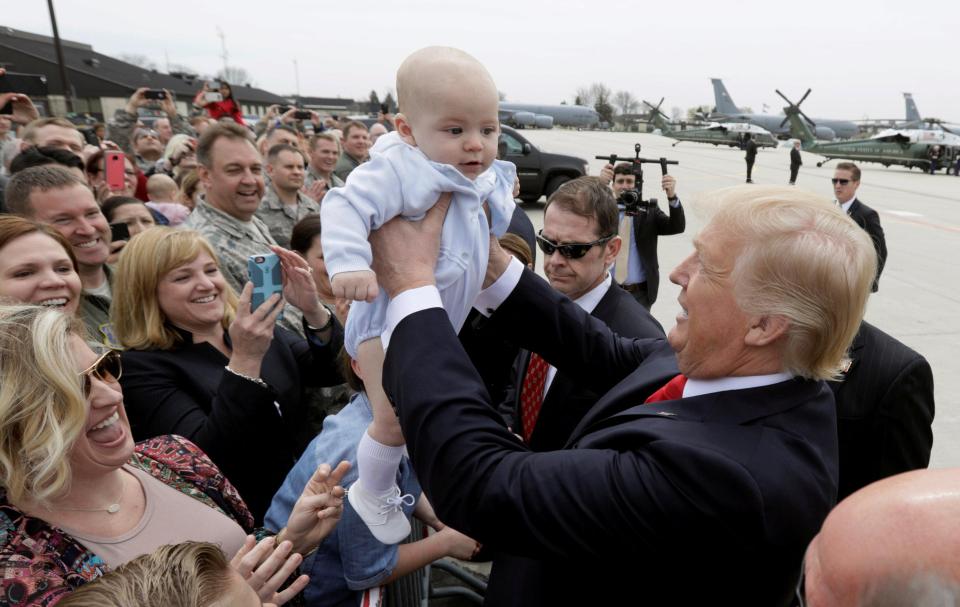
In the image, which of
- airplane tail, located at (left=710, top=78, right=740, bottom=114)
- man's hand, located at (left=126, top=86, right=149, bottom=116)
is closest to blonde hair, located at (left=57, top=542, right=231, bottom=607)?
man's hand, located at (left=126, top=86, right=149, bottom=116)

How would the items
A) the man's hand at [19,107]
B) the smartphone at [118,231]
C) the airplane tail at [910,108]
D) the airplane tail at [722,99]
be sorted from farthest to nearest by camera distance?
the airplane tail at [722,99] < the airplane tail at [910,108] < the man's hand at [19,107] < the smartphone at [118,231]

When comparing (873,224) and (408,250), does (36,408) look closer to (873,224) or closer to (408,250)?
(408,250)

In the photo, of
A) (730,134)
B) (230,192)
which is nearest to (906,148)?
(730,134)

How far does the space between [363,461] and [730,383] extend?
0.98 metres

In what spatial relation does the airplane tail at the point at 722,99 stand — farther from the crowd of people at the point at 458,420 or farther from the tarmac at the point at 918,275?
the crowd of people at the point at 458,420

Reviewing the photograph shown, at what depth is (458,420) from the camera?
1.07m

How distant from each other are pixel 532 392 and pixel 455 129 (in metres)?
1.39

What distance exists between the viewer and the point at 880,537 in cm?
66

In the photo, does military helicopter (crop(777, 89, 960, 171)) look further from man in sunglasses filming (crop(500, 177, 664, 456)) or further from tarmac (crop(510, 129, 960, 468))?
man in sunglasses filming (crop(500, 177, 664, 456))

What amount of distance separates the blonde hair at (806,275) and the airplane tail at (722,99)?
6534 centimetres

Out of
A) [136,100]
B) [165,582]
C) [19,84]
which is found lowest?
[165,582]

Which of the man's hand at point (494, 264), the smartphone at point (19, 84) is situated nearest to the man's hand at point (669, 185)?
the man's hand at point (494, 264)

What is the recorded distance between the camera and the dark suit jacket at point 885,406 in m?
1.96

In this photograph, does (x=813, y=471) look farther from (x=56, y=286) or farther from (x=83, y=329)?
(x=56, y=286)
